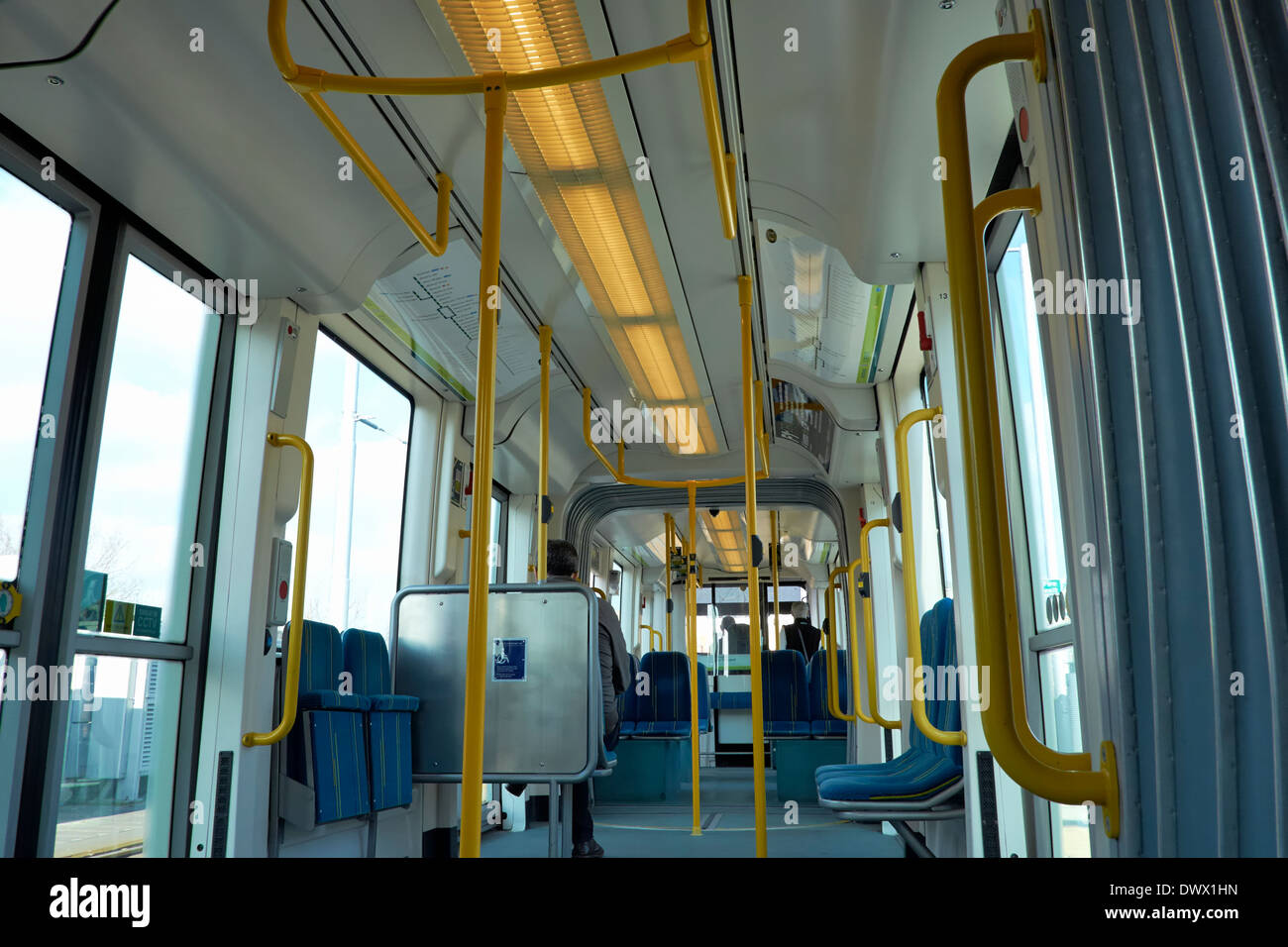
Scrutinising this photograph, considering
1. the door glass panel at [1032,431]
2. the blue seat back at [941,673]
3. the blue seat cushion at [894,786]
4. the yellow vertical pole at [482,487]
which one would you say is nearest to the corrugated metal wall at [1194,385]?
the yellow vertical pole at [482,487]

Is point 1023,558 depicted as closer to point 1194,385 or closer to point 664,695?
point 1194,385

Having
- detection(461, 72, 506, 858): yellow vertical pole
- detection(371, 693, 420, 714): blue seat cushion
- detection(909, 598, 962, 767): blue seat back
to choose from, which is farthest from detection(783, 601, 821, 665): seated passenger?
detection(461, 72, 506, 858): yellow vertical pole

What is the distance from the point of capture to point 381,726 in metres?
4.16

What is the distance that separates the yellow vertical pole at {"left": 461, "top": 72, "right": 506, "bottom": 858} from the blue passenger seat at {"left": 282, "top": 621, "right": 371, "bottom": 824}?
6.19ft

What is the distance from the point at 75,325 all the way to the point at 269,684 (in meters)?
1.58

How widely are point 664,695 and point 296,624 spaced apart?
6.60 meters

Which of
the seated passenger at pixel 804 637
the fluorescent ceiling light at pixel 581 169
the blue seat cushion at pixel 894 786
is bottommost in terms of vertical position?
the blue seat cushion at pixel 894 786

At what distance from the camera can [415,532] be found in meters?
5.61

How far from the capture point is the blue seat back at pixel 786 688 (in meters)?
9.62

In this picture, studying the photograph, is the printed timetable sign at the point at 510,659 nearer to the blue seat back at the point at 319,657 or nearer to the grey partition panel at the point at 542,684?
the grey partition panel at the point at 542,684

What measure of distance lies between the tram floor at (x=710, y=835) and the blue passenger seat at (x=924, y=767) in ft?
1.93

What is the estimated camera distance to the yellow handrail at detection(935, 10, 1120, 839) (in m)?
0.99

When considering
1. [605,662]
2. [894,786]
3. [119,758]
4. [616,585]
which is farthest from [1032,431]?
[616,585]
